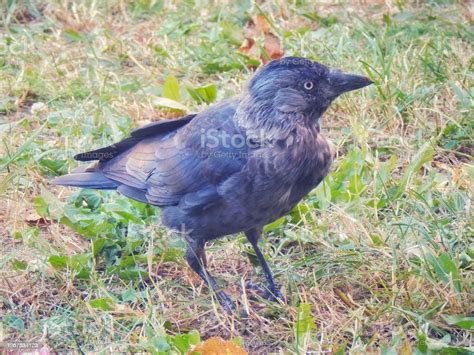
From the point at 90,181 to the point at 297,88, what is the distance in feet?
4.08

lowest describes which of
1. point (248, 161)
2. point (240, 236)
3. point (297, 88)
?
point (240, 236)

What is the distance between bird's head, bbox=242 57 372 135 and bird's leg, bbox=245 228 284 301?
551mm

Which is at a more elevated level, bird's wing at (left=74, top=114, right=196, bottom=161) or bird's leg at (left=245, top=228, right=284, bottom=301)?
bird's wing at (left=74, top=114, right=196, bottom=161)

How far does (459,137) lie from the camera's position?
5000 mm


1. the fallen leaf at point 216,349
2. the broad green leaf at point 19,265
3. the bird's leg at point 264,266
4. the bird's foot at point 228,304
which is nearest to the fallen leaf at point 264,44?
the bird's leg at point 264,266

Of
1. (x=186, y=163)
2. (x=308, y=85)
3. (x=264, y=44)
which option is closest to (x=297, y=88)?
(x=308, y=85)

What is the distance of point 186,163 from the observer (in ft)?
13.7

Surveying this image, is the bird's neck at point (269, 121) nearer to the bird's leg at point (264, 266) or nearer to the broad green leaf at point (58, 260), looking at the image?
the bird's leg at point (264, 266)

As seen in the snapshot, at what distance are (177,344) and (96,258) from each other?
40.2 inches

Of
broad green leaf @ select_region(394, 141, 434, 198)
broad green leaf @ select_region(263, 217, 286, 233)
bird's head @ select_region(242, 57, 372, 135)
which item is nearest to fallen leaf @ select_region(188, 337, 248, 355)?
bird's head @ select_region(242, 57, 372, 135)

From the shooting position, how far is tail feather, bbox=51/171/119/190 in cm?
446

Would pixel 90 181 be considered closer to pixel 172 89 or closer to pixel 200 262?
pixel 200 262

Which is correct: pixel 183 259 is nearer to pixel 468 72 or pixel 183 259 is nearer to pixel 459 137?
pixel 459 137

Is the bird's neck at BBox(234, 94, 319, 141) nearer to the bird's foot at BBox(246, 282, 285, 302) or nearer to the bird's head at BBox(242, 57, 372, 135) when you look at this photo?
the bird's head at BBox(242, 57, 372, 135)
